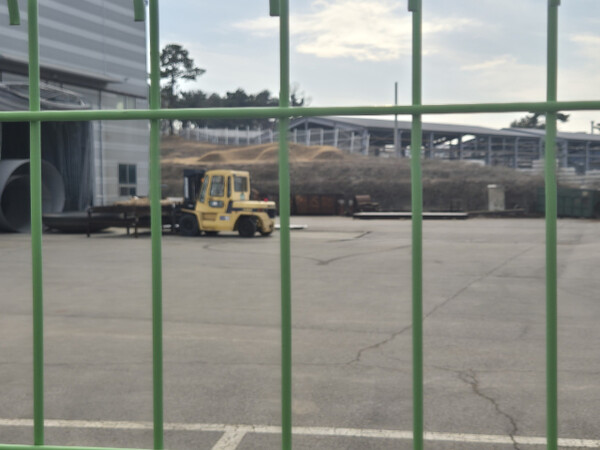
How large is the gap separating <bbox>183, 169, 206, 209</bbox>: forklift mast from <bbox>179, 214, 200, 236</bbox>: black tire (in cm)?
80

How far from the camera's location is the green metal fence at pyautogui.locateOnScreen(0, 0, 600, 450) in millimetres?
2361

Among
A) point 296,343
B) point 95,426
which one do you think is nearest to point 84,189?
point 296,343

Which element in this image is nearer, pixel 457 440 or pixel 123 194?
pixel 457 440

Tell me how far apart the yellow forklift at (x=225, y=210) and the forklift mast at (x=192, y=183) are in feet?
2.37

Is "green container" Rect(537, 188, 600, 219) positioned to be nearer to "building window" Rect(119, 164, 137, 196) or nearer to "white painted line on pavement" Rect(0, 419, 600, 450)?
"building window" Rect(119, 164, 137, 196)

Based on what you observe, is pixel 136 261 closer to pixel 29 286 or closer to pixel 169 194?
pixel 29 286

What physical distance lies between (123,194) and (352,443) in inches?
1265

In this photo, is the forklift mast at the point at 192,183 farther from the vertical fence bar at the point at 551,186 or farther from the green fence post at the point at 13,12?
the vertical fence bar at the point at 551,186

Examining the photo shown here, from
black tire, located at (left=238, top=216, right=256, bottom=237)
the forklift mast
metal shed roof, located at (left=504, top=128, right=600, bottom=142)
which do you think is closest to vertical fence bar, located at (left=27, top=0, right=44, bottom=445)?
black tire, located at (left=238, top=216, right=256, bottom=237)

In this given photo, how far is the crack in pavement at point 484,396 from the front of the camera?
13.5 feet

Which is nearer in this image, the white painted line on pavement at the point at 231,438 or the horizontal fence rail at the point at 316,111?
the horizontal fence rail at the point at 316,111

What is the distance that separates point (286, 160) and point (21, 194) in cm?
2585

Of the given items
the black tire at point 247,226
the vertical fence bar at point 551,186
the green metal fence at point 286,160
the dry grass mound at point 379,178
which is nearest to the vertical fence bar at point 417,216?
the green metal fence at point 286,160

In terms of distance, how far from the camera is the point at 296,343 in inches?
267
